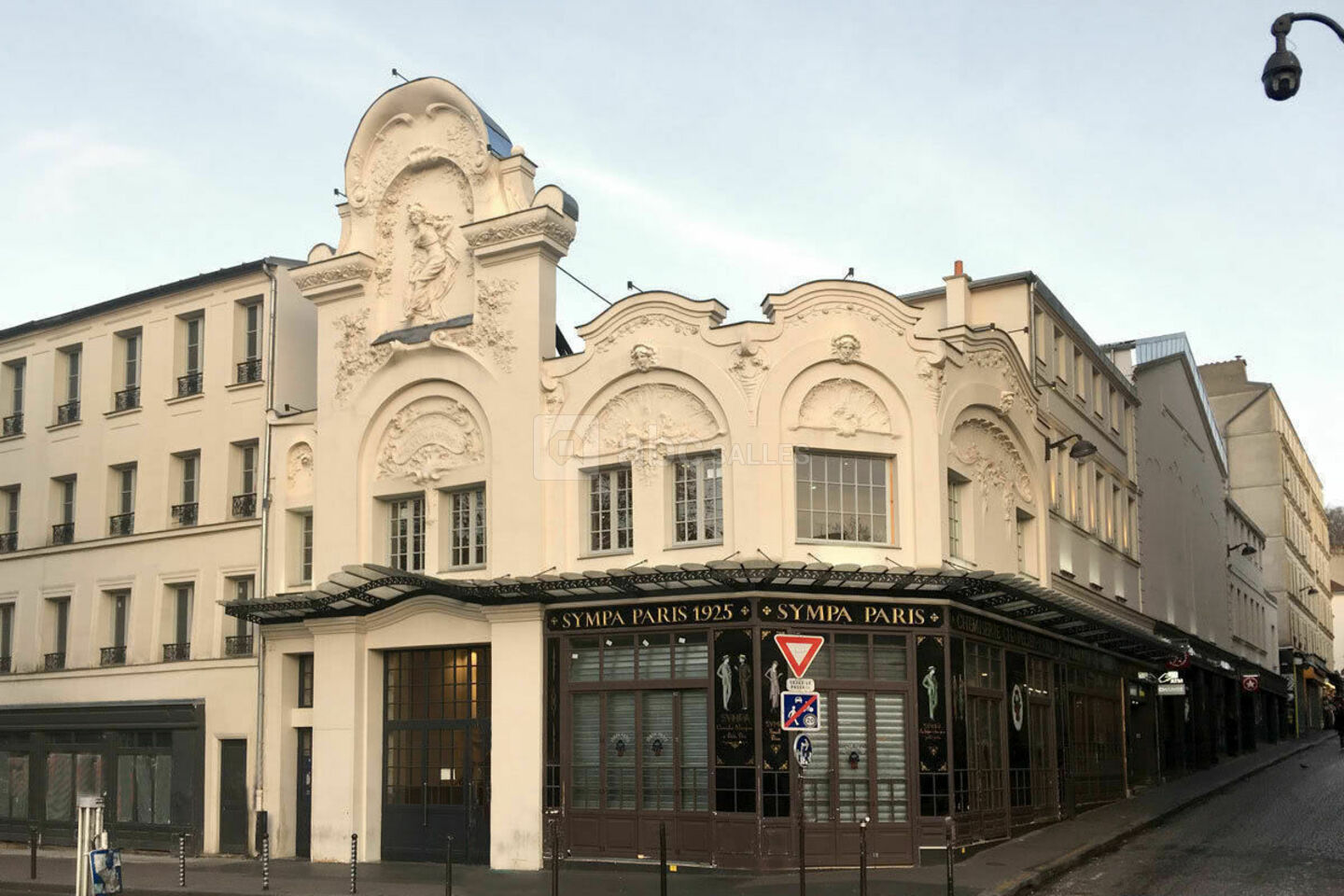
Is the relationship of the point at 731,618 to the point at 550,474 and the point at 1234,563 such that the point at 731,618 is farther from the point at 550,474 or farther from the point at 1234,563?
the point at 1234,563

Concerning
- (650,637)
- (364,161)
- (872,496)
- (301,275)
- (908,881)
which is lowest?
(908,881)

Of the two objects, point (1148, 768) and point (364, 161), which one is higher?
point (364, 161)

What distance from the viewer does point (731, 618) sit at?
2280 cm

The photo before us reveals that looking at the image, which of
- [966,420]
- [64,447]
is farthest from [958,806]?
[64,447]

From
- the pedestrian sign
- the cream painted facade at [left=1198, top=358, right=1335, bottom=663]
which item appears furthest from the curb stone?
the cream painted facade at [left=1198, top=358, right=1335, bottom=663]

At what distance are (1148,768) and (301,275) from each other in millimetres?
22892

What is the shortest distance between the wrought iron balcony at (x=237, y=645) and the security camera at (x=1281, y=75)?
22221 mm

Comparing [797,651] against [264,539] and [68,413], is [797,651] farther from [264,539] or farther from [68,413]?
[68,413]

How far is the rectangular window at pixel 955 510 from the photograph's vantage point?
2481 cm

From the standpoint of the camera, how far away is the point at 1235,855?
21969 millimetres

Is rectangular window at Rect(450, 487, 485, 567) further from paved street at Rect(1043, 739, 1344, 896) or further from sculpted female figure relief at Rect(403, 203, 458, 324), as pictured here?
paved street at Rect(1043, 739, 1344, 896)

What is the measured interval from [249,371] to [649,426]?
10159 mm

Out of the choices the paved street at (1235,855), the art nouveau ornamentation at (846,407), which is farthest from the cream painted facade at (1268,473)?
the art nouveau ornamentation at (846,407)

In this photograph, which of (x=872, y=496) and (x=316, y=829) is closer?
(x=872, y=496)
